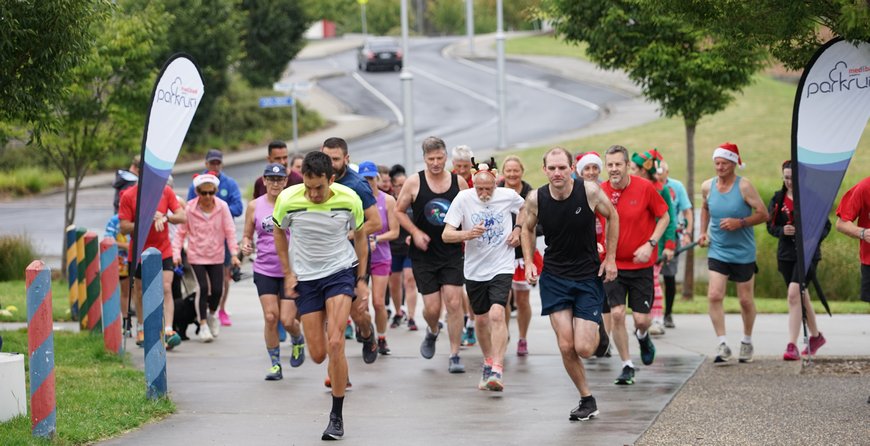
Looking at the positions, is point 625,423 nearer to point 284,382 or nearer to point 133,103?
point 284,382

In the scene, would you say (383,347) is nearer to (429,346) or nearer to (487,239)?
(429,346)

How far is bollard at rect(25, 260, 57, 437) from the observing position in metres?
7.86

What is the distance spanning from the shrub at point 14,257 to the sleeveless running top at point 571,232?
12.8 meters

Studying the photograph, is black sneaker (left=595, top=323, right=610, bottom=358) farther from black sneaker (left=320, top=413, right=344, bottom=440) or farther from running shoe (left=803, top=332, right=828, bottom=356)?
black sneaker (left=320, top=413, right=344, bottom=440)

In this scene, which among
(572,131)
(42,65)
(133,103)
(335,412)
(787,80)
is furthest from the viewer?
(787,80)

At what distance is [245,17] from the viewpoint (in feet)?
142

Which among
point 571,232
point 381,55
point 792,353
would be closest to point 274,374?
point 571,232

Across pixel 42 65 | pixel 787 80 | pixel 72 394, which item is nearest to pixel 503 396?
pixel 72 394

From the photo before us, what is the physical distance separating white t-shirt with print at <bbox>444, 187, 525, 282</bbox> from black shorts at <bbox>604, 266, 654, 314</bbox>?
2.98ft

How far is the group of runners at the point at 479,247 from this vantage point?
893cm

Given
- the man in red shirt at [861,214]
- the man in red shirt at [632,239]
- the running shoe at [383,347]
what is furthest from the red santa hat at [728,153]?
the running shoe at [383,347]

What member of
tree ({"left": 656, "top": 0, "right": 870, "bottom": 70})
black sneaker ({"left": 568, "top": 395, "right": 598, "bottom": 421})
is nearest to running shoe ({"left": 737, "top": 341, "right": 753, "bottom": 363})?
tree ({"left": 656, "top": 0, "right": 870, "bottom": 70})

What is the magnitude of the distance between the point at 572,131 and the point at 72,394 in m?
33.1

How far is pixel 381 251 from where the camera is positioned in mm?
12938
